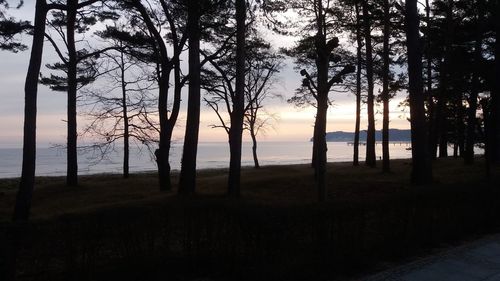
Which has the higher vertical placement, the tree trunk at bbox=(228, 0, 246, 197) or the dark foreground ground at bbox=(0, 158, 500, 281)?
the tree trunk at bbox=(228, 0, 246, 197)

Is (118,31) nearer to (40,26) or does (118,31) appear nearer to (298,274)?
(40,26)

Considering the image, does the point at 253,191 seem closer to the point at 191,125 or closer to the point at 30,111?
the point at 191,125

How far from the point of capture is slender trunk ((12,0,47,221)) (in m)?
13.4

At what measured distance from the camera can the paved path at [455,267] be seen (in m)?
6.36

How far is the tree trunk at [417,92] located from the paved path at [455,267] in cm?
1021

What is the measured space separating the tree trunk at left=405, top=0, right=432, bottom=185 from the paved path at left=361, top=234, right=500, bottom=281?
10.2m

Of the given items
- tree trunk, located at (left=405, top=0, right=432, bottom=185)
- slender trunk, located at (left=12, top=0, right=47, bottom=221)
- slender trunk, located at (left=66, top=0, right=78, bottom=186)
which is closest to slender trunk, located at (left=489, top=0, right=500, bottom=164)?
tree trunk, located at (left=405, top=0, right=432, bottom=185)

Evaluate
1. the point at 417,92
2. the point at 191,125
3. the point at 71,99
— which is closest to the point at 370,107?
the point at 417,92

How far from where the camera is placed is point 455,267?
690 centimetres

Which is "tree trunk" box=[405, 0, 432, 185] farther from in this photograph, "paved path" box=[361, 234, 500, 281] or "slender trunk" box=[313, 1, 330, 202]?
"paved path" box=[361, 234, 500, 281]

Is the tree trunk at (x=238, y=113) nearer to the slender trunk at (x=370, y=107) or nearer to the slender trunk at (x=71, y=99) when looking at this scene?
the slender trunk at (x=71, y=99)

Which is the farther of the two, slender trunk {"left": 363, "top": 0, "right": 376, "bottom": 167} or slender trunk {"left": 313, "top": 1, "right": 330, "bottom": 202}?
slender trunk {"left": 363, "top": 0, "right": 376, "bottom": 167}

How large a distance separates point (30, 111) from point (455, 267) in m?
11.3

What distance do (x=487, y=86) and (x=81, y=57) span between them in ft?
73.8
